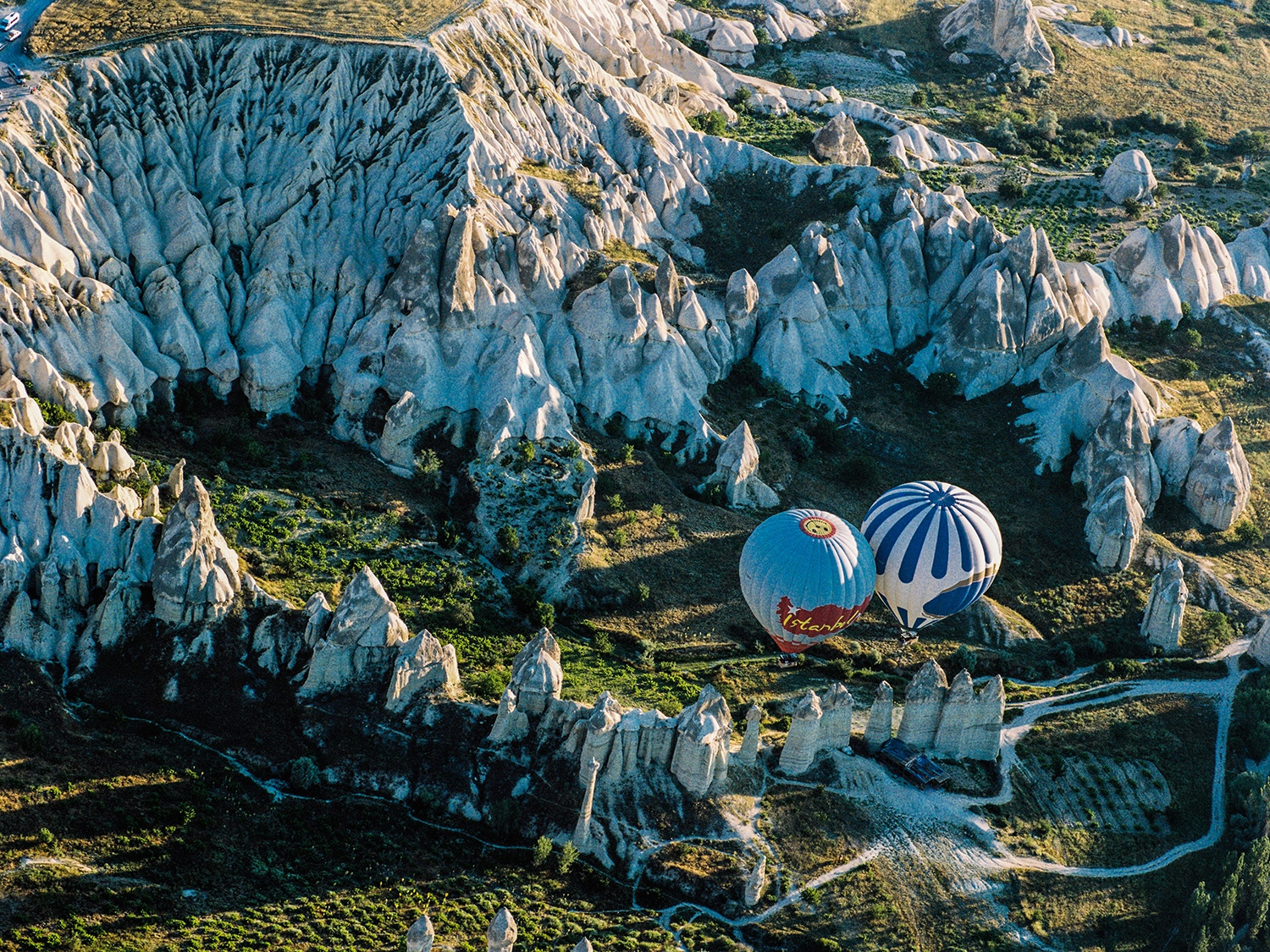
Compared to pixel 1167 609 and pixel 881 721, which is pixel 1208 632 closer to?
pixel 1167 609

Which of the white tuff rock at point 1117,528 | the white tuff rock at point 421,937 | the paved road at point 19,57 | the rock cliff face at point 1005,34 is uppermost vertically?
the paved road at point 19,57

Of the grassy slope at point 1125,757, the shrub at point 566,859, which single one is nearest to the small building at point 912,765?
the grassy slope at point 1125,757

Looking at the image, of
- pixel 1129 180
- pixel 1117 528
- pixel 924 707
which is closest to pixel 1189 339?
pixel 1129 180

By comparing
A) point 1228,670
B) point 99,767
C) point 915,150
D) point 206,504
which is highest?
point 915,150

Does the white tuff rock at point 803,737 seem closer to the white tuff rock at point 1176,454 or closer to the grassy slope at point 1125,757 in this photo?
the grassy slope at point 1125,757

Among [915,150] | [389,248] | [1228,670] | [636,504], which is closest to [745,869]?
[636,504]

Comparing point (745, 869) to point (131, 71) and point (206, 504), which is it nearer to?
point (206, 504)
